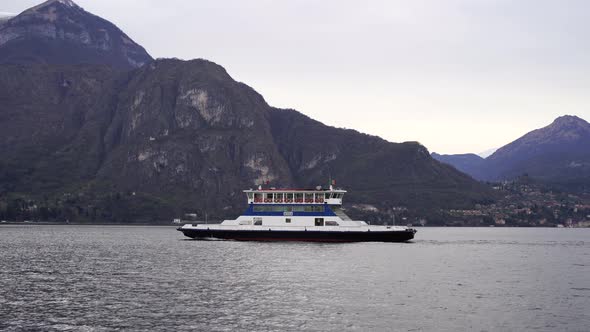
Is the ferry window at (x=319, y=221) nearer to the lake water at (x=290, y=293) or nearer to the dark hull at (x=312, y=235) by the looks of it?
the dark hull at (x=312, y=235)

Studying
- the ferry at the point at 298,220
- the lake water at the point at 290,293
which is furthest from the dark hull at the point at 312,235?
the lake water at the point at 290,293

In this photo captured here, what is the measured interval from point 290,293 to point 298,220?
6536 cm

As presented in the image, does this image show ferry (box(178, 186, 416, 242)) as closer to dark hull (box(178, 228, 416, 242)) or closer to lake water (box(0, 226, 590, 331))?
dark hull (box(178, 228, 416, 242))

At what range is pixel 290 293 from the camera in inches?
2312

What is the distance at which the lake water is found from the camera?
150 ft

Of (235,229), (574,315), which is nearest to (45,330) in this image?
(574,315)

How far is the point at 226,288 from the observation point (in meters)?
61.7

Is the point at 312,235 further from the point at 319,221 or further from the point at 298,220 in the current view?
the point at 298,220

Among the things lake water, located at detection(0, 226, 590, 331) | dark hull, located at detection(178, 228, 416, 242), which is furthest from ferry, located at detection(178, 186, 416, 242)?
lake water, located at detection(0, 226, 590, 331)

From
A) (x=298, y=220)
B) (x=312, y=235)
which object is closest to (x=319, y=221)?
(x=312, y=235)

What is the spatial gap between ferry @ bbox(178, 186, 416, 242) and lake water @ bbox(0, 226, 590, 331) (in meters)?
24.8

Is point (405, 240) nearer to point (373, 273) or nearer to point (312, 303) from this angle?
point (373, 273)

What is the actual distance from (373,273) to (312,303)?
22346mm

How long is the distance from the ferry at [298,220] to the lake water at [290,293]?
24821 mm
